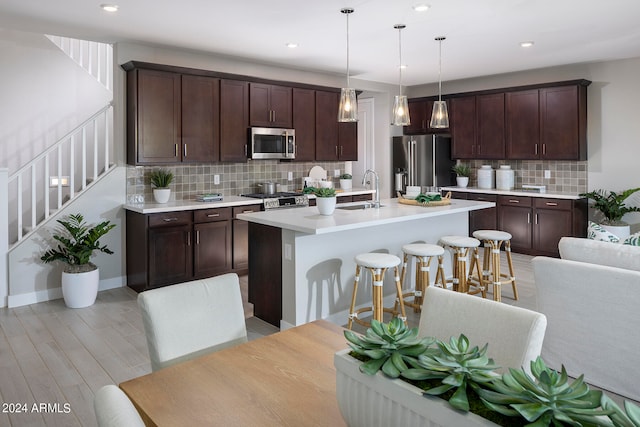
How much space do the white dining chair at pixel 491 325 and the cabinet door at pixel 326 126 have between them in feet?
17.1

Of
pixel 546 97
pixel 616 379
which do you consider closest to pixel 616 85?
pixel 546 97

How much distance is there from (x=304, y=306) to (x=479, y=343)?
2.36 m

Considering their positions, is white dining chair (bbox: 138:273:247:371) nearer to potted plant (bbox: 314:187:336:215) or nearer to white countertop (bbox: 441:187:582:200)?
potted plant (bbox: 314:187:336:215)

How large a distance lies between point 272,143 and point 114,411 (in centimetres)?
545

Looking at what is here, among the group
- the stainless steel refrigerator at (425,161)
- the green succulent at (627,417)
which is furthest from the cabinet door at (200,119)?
the green succulent at (627,417)

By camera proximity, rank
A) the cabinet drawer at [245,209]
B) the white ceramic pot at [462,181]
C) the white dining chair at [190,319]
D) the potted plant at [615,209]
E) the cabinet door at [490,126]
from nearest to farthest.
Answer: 1. the white dining chair at [190,319]
2. the cabinet drawer at [245,209]
3. the potted plant at [615,209]
4. the cabinet door at [490,126]
5. the white ceramic pot at [462,181]

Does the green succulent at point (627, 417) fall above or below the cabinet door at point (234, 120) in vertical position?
below

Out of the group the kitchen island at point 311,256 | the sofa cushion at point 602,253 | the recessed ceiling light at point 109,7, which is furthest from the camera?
the recessed ceiling light at point 109,7

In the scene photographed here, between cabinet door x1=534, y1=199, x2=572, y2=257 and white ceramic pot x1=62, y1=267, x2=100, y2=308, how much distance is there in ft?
18.6

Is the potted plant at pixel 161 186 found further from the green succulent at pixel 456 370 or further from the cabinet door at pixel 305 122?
the green succulent at pixel 456 370

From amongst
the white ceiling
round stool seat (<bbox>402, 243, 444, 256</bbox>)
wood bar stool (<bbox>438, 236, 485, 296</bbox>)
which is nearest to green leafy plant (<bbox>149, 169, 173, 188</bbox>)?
the white ceiling

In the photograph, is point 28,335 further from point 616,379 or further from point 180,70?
point 616,379

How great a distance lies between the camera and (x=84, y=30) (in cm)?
474

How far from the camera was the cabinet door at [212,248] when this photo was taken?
17.4 feet
